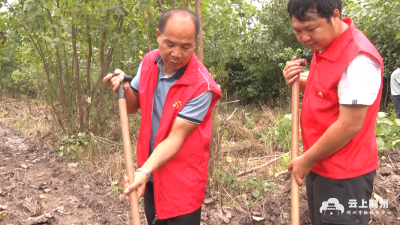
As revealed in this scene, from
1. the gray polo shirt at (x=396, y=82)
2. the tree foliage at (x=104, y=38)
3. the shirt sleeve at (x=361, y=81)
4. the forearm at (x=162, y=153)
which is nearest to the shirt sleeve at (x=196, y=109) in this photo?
the forearm at (x=162, y=153)

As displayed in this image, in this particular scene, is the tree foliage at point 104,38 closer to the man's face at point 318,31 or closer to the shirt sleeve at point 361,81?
the man's face at point 318,31

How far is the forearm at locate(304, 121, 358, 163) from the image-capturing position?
1.45 meters

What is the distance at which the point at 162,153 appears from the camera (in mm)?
1646

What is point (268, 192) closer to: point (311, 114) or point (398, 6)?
point (311, 114)

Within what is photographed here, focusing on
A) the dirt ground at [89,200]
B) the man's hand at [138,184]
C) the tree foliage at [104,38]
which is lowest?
the dirt ground at [89,200]

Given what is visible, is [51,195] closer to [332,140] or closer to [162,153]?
[162,153]

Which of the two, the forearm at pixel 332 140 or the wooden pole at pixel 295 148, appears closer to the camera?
the forearm at pixel 332 140

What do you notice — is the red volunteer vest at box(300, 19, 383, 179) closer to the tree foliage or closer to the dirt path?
the tree foliage

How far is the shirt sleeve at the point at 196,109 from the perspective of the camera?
1.67m

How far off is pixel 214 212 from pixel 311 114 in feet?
5.42

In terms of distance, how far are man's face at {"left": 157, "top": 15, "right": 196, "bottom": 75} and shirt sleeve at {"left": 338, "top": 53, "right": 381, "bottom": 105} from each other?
28.0 inches

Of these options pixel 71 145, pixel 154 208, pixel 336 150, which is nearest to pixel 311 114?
pixel 336 150

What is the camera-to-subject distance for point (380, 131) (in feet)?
14.0

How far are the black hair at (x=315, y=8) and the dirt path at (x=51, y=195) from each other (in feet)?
7.67
